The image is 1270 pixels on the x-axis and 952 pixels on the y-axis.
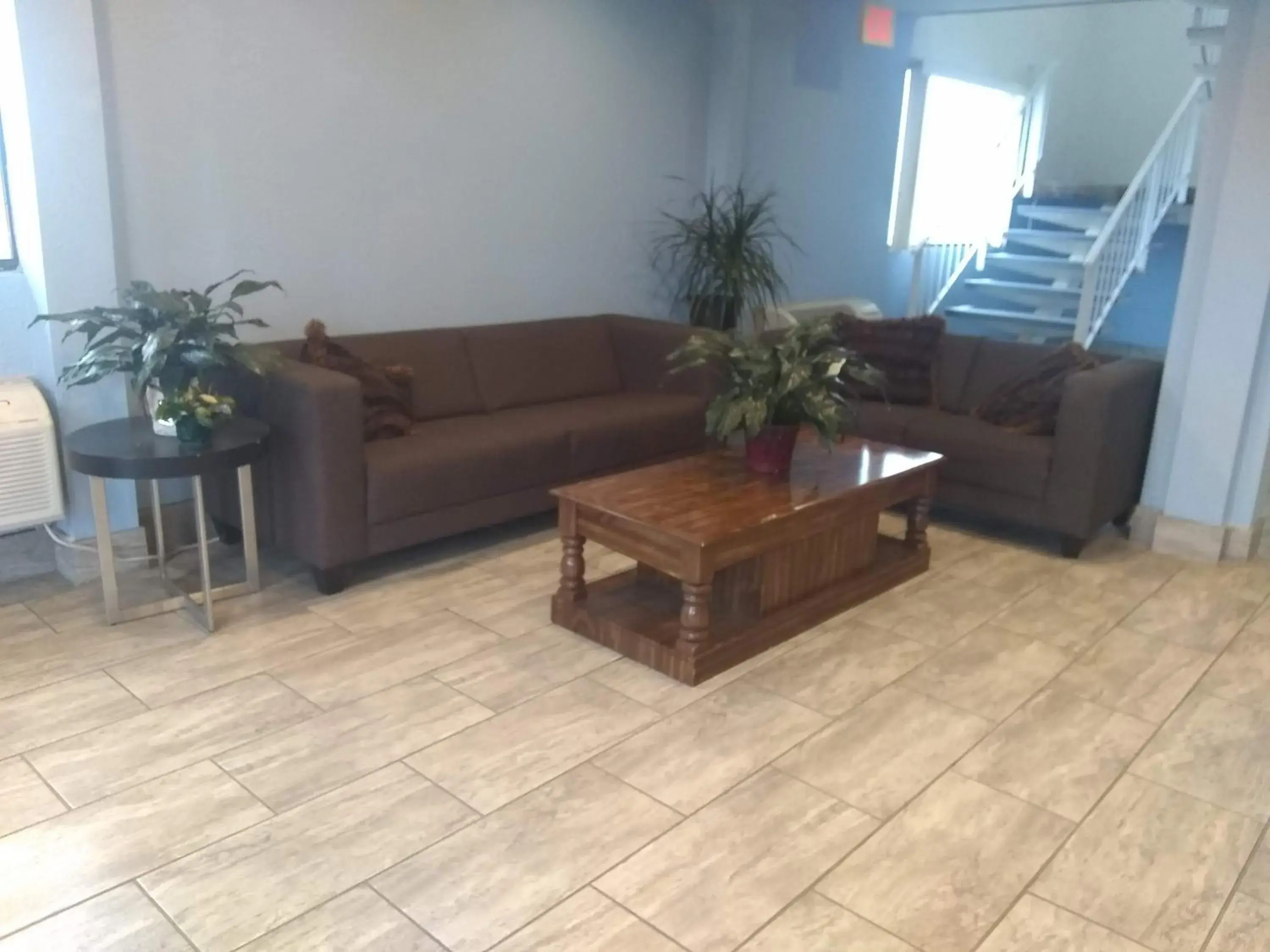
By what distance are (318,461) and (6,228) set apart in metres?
1.35

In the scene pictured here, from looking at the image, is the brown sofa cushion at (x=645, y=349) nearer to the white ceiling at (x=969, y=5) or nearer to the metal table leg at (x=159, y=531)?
the metal table leg at (x=159, y=531)

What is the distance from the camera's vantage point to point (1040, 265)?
7426 mm

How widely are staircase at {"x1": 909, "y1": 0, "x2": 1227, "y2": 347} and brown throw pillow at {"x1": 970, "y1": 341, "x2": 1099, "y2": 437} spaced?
2515mm

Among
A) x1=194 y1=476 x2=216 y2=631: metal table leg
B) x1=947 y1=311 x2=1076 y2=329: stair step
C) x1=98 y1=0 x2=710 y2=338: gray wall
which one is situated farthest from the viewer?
x1=947 y1=311 x2=1076 y2=329: stair step

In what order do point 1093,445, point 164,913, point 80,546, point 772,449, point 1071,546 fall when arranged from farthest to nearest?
point 1071,546
point 1093,445
point 80,546
point 772,449
point 164,913

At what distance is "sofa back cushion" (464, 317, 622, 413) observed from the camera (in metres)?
4.37

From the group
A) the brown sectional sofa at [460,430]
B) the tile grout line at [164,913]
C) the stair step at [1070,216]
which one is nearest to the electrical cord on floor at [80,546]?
the brown sectional sofa at [460,430]

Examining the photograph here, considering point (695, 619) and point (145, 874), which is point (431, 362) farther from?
point (145, 874)

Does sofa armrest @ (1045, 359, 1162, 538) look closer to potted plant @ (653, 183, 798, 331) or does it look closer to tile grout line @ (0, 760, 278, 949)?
potted plant @ (653, 183, 798, 331)

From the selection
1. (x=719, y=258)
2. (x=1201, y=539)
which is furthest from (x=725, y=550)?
(x=719, y=258)

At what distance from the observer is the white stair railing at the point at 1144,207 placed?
6633 mm

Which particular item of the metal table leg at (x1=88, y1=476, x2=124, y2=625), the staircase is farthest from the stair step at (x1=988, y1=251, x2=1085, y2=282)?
the metal table leg at (x1=88, y1=476, x2=124, y2=625)

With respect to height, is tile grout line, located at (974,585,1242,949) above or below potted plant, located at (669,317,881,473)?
below

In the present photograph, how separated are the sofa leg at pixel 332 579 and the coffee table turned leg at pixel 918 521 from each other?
208cm
